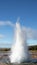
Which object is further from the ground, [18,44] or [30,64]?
[18,44]

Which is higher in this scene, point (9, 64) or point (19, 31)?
point (19, 31)

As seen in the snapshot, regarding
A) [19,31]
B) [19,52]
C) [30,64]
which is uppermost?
[19,31]

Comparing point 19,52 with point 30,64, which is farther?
point 19,52

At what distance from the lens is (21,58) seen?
32.3m

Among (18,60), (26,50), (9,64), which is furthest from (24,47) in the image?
(9,64)

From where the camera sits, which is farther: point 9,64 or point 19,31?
point 19,31

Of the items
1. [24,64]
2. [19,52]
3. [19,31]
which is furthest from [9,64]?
[19,31]

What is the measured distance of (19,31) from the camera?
34.8m

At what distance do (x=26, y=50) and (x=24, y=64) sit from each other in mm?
5780

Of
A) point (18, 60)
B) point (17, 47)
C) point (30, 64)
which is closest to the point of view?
point (30, 64)

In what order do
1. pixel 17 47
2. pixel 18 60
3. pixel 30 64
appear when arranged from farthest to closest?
1. pixel 17 47
2. pixel 18 60
3. pixel 30 64

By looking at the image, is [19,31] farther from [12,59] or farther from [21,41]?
[12,59]

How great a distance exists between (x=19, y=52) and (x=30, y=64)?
546 cm

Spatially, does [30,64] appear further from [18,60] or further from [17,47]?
[17,47]
